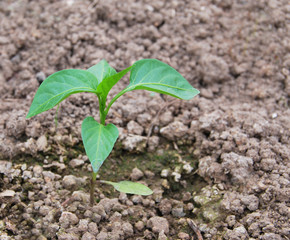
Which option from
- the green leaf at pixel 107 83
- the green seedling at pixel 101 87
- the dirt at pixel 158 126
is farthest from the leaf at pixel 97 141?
the dirt at pixel 158 126

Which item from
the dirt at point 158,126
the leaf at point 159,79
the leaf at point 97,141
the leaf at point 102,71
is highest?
the leaf at point 159,79

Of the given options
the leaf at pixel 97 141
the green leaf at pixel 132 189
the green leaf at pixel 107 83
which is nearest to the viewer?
the leaf at pixel 97 141

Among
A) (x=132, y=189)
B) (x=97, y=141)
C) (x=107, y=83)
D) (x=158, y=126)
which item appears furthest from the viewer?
(x=158, y=126)

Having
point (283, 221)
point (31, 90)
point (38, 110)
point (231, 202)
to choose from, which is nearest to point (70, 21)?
point (31, 90)

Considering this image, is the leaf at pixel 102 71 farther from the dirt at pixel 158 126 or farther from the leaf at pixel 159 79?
the dirt at pixel 158 126

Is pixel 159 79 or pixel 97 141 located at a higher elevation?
pixel 159 79

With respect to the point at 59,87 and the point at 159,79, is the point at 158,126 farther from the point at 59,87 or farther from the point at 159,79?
the point at 59,87

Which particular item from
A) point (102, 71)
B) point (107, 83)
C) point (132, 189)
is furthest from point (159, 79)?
point (132, 189)
